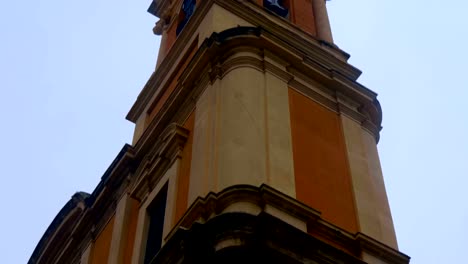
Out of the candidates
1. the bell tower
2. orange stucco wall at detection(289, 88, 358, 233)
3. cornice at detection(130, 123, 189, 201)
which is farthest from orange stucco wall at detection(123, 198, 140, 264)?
orange stucco wall at detection(289, 88, 358, 233)

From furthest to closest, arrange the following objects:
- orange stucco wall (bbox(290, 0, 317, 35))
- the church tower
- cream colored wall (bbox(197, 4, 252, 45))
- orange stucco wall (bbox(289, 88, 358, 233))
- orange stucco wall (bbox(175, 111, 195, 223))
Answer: orange stucco wall (bbox(290, 0, 317, 35)) < cream colored wall (bbox(197, 4, 252, 45)) < orange stucco wall (bbox(175, 111, 195, 223)) < orange stucco wall (bbox(289, 88, 358, 233)) < the church tower

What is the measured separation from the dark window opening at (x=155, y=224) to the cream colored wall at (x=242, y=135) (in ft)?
5.34

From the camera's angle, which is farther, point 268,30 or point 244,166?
point 268,30

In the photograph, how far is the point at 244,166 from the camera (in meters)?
15.8

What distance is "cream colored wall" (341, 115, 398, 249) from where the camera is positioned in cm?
1692

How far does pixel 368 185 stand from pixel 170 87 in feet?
24.0

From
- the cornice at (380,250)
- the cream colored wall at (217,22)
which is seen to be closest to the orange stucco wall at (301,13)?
the cream colored wall at (217,22)

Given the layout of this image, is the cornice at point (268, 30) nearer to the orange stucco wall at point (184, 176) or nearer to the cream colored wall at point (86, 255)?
the orange stucco wall at point (184, 176)

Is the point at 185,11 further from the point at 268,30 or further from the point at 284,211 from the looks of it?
the point at 284,211

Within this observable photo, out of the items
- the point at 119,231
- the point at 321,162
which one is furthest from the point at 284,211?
the point at 119,231

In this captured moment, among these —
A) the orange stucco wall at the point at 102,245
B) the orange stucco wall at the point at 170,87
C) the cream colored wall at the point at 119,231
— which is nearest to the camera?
the cream colored wall at the point at 119,231

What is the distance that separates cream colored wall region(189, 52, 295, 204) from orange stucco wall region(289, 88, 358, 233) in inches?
13.7

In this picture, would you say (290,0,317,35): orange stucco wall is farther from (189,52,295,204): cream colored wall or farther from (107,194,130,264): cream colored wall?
(107,194,130,264): cream colored wall

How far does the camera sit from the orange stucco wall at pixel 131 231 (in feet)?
61.4
